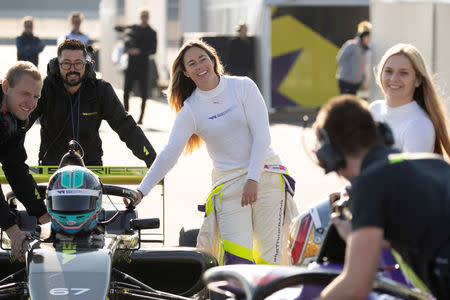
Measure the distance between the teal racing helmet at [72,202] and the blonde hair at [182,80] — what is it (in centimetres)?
146

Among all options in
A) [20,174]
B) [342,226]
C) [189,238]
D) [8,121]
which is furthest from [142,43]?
[342,226]

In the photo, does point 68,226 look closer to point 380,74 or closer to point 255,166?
point 255,166

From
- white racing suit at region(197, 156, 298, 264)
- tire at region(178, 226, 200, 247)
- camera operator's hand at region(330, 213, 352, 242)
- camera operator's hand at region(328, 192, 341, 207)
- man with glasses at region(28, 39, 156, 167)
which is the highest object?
man with glasses at region(28, 39, 156, 167)

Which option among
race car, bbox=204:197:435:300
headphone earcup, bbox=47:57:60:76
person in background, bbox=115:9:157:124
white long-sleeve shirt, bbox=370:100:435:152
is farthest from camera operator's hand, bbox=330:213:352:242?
person in background, bbox=115:9:157:124

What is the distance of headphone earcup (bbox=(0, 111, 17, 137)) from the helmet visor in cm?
47

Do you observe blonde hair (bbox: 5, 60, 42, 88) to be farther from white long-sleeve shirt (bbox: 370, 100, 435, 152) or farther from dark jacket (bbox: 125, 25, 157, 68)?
dark jacket (bbox: 125, 25, 157, 68)

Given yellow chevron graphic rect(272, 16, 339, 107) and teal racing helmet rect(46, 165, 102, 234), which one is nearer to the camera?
teal racing helmet rect(46, 165, 102, 234)

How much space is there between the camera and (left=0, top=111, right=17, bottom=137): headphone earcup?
17.3ft

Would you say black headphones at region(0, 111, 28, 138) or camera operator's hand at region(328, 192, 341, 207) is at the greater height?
black headphones at region(0, 111, 28, 138)

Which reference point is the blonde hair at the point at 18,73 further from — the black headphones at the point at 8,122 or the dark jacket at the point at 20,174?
the dark jacket at the point at 20,174

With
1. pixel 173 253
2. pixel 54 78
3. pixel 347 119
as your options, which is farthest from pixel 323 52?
pixel 347 119

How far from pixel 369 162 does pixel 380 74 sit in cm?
239

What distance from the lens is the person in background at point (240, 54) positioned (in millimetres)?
20938

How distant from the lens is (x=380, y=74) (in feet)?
19.2
